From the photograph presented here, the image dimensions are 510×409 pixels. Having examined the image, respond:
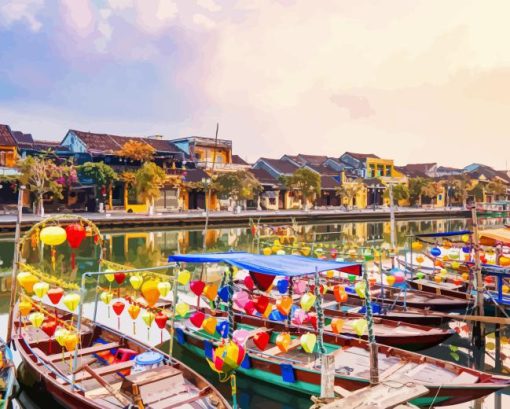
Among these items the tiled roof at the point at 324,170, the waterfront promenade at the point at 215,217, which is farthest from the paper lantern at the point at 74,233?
the tiled roof at the point at 324,170

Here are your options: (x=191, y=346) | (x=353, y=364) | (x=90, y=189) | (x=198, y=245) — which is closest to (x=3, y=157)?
(x=90, y=189)

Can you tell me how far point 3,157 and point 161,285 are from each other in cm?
3785

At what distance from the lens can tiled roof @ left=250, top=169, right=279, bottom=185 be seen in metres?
55.7

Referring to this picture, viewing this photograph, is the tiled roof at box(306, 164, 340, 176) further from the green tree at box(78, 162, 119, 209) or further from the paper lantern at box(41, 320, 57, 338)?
the paper lantern at box(41, 320, 57, 338)

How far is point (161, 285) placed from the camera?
916 cm

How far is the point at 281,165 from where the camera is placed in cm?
6425

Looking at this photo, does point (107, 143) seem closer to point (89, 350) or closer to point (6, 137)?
point (6, 137)

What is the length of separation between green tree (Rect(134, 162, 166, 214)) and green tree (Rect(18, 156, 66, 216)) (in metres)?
6.45

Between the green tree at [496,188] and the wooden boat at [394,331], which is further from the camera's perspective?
the green tree at [496,188]

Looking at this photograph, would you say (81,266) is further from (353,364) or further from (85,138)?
(85,138)

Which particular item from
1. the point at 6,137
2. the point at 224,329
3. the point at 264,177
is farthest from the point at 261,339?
the point at 264,177

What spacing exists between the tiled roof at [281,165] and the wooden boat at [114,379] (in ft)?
176

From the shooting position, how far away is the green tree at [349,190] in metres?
60.2

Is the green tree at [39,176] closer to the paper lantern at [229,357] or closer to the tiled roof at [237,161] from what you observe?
the tiled roof at [237,161]
